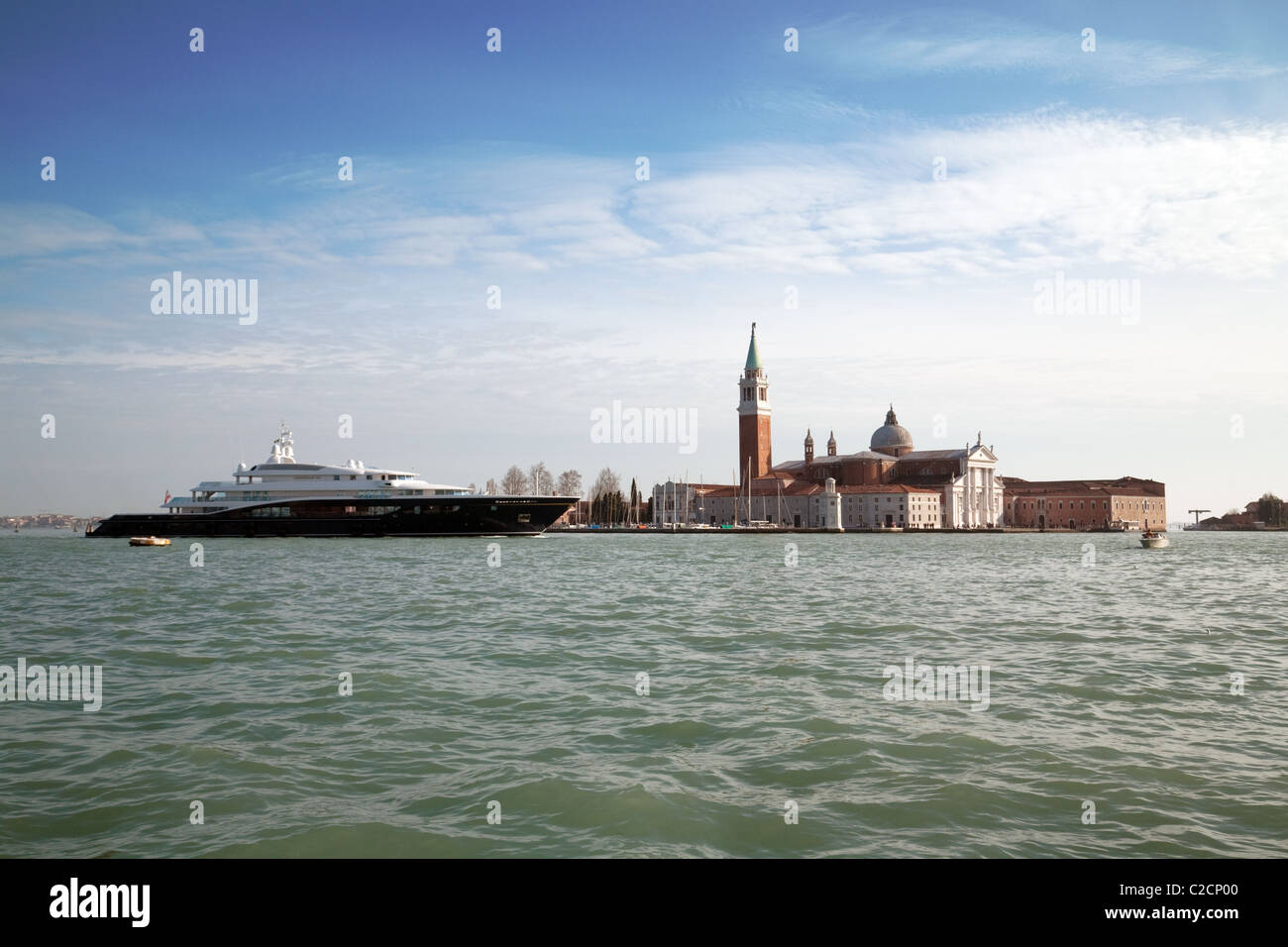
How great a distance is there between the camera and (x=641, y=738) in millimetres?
8234

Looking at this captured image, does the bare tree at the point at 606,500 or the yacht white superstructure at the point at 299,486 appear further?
the bare tree at the point at 606,500

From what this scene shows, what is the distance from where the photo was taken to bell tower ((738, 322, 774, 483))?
128 m

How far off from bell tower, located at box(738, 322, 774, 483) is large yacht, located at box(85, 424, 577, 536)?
62.2 meters

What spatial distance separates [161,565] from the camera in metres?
37.6

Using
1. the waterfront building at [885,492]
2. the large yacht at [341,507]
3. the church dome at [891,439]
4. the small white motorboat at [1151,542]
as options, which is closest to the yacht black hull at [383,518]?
the large yacht at [341,507]

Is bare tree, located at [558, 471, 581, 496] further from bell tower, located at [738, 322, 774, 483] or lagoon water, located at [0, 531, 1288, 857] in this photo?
lagoon water, located at [0, 531, 1288, 857]

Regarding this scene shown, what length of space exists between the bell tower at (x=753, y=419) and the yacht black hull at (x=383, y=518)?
2437 inches

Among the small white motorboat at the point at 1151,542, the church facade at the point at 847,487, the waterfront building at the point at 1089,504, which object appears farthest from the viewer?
the waterfront building at the point at 1089,504

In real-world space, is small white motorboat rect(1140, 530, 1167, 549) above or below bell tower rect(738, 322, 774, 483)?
below

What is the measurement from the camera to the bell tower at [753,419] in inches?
5059

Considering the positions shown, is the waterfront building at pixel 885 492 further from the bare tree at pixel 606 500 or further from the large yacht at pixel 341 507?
the large yacht at pixel 341 507

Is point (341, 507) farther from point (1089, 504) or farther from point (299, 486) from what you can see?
point (1089, 504)

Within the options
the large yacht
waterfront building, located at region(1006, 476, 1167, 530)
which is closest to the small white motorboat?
the large yacht
